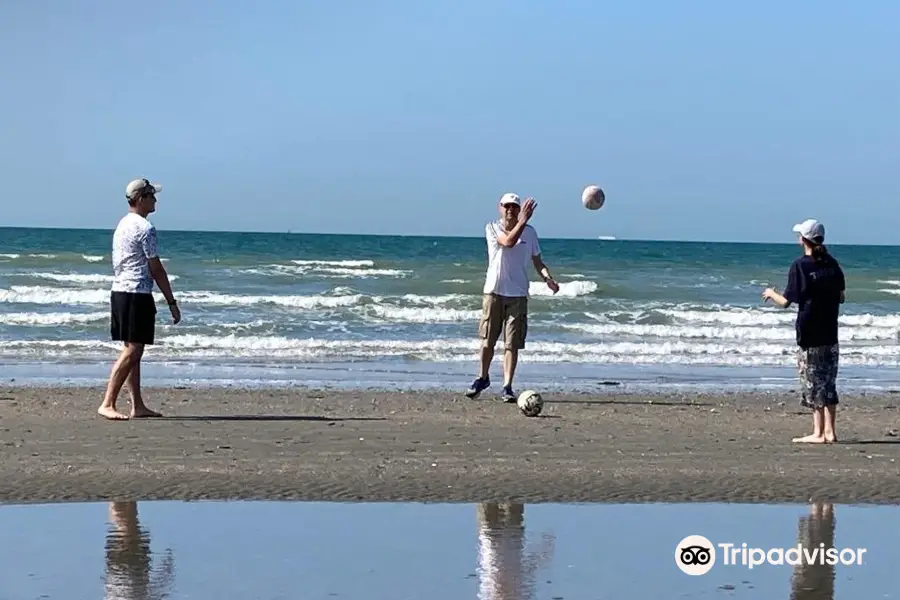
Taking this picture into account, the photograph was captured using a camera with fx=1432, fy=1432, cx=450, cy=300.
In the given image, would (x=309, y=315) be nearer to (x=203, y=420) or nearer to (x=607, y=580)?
(x=203, y=420)

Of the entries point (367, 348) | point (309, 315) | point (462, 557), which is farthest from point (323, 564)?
point (309, 315)

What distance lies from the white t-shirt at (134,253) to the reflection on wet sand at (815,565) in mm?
4284

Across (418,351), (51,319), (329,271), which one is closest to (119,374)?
(418,351)

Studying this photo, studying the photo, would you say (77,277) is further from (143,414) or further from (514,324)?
(143,414)

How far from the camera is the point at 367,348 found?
1630 cm

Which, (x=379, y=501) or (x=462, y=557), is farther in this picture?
(x=379, y=501)

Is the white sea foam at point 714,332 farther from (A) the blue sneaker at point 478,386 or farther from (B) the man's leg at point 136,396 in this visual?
(B) the man's leg at point 136,396

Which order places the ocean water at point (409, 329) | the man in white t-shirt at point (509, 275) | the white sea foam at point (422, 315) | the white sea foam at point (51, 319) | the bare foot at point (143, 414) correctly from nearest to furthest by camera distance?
the bare foot at point (143, 414) → the man in white t-shirt at point (509, 275) → the ocean water at point (409, 329) → the white sea foam at point (51, 319) → the white sea foam at point (422, 315)

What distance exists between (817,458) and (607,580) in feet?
10.2

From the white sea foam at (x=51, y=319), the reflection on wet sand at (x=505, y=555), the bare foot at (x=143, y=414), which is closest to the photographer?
the reflection on wet sand at (x=505, y=555)

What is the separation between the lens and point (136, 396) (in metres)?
9.04

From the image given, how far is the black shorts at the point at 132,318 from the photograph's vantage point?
871cm

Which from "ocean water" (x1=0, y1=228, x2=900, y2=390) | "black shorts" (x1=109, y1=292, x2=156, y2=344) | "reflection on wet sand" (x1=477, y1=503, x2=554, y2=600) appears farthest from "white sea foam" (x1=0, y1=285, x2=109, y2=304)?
"reflection on wet sand" (x1=477, y1=503, x2=554, y2=600)

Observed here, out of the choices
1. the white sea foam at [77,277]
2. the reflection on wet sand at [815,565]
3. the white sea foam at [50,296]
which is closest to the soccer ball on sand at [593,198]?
the reflection on wet sand at [815,565]
